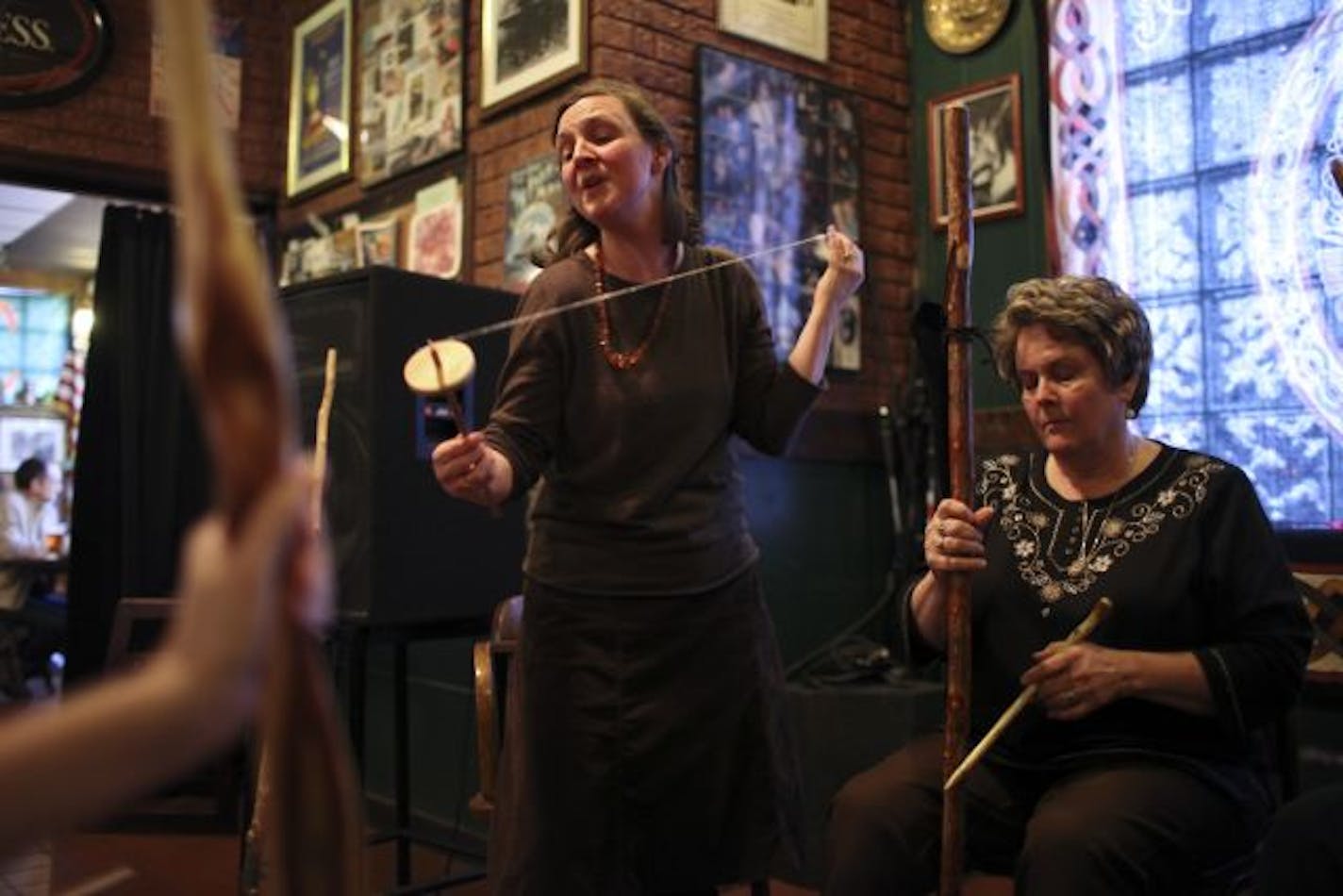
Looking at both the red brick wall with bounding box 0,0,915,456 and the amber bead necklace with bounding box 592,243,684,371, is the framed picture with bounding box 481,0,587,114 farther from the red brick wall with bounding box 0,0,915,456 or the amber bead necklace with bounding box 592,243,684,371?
the amber bead necklace with bounding box 592,243,684,371

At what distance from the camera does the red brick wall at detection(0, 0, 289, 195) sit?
12.3 ft

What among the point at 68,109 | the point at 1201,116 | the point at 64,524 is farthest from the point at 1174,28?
the point at 64,524

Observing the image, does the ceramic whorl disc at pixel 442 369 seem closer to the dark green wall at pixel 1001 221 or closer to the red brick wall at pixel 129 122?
the dark green wall at pixel 1001 221

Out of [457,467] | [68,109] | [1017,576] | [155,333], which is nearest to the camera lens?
[457,467]

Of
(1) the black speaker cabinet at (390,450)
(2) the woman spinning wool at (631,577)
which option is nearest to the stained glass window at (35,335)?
(1) the black speaker cabinet at (390,450)

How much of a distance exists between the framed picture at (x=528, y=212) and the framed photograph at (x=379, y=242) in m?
0.61

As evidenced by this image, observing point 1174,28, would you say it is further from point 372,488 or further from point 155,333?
point 155,333

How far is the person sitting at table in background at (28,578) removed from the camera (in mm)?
5227

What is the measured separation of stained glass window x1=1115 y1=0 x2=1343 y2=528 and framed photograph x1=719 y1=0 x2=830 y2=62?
2.50 feet

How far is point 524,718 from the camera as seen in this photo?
4.76 ft

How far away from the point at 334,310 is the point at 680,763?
1342 millimetres

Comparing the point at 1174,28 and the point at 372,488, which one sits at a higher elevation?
the point at 1174,28

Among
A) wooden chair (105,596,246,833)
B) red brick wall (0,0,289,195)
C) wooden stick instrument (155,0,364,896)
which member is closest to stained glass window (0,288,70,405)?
red brick wall (0,0,289,195)

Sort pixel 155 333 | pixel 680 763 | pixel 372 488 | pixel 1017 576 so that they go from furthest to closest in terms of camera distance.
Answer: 1. pixel 155 333
2. pixel 372 488
3. pixel 1017 576
4. pixel 680 763
